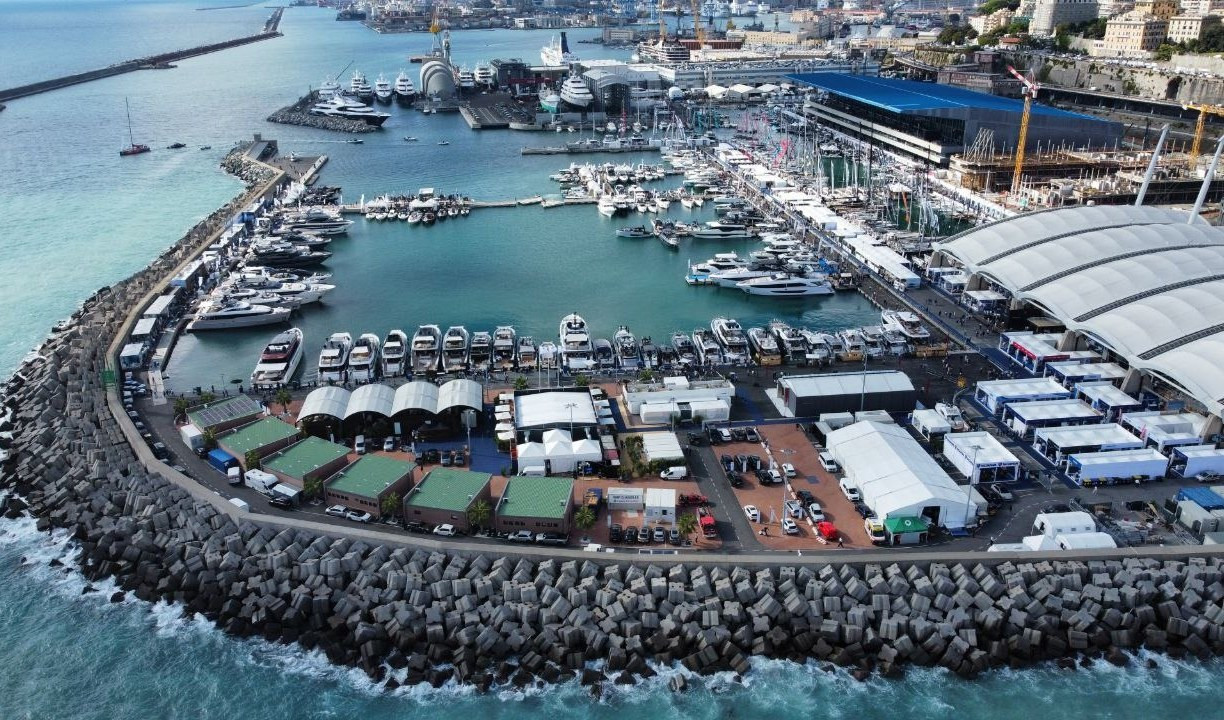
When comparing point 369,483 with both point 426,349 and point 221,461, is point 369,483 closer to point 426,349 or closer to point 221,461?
point 221,461

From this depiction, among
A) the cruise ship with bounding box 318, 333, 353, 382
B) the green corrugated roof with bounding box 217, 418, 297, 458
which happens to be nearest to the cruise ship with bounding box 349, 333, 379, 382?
the cruise ship with bounding box 318, 333, 353, 382

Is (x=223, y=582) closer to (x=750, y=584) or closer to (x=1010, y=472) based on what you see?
(x=750, y=584)

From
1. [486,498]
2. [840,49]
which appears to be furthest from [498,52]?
[486,498]

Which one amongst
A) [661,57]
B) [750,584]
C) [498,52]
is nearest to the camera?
[750,584]

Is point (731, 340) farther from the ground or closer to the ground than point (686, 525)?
farther from the ground

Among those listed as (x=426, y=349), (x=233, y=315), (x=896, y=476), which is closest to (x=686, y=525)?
(x=896, y=476)

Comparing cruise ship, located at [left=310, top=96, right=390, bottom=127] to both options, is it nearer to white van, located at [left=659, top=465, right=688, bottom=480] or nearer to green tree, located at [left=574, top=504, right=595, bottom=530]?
white van, located at [left=659, top=465, right=688, bottom=480]

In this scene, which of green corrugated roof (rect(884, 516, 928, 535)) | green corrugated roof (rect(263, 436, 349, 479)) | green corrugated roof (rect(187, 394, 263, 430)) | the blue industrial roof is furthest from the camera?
the blue industrial roof
